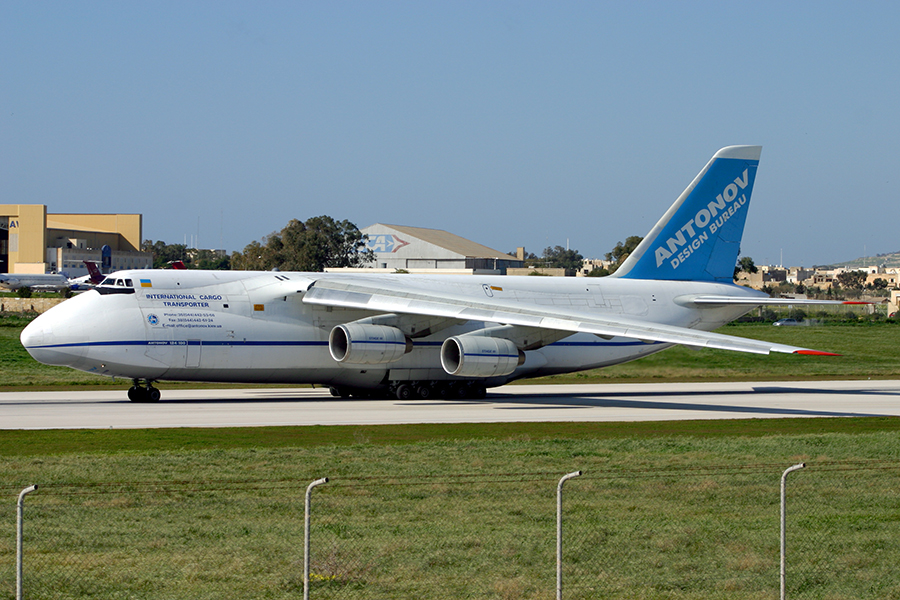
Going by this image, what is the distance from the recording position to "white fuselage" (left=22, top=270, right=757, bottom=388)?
28250 mm

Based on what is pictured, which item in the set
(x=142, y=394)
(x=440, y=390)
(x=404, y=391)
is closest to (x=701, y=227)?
(x=440, y=390)

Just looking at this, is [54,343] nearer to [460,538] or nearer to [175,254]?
[460,538]

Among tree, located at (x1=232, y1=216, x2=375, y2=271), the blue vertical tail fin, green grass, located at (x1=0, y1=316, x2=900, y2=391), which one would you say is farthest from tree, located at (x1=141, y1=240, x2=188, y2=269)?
the blue vertical tail fin

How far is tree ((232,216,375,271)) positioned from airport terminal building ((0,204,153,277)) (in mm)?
15106

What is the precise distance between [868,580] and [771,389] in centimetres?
2856

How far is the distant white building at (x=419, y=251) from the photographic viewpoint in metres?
126

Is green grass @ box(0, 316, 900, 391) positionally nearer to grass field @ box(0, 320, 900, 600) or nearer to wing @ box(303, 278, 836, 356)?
wing @ box(303, 278, 836, 356)

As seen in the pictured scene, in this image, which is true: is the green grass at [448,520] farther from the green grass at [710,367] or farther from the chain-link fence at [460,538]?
the green grass at [710,367]

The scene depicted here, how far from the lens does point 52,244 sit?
132 meters

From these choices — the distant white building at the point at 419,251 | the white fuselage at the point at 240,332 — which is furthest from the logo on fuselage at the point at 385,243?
the white fuselage at the point at 240,332

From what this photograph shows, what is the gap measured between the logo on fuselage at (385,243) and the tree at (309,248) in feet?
26.0

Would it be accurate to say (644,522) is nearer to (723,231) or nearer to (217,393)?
(217,393)

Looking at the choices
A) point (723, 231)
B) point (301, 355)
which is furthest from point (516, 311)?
point (723, 231)

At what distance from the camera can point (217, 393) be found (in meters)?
35.1
